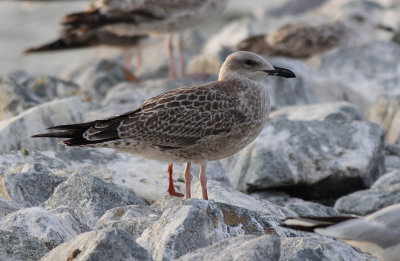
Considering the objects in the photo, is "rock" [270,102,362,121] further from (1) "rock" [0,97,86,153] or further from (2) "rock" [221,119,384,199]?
(1) "rock" [0,97,86,153]

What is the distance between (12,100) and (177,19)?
2.90 meters

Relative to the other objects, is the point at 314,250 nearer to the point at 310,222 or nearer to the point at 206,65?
the point at 310,222

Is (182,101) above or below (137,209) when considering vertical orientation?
above

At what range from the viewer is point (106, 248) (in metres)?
3.79

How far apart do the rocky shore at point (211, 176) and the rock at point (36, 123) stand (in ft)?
0.03

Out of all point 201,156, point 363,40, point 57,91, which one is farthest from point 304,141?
point 363,40

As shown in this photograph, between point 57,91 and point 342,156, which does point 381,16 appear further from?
point 342,156

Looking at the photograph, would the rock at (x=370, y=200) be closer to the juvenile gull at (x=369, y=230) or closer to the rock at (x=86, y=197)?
the juvenile gull at (x=369, y=230)

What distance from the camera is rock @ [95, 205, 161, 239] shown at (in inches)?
186

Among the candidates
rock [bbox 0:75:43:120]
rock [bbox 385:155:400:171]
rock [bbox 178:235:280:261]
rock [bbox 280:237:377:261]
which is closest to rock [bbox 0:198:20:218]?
rock [bbox 178:235:280:261]

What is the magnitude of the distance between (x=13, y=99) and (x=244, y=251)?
18.5 feet

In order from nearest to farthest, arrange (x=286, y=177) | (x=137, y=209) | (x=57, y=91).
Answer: (x=137, y=209)
(x=286, y=177)
(x=57, y=91)

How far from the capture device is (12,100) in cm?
873

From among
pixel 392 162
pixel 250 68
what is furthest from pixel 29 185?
pixel 392 162
